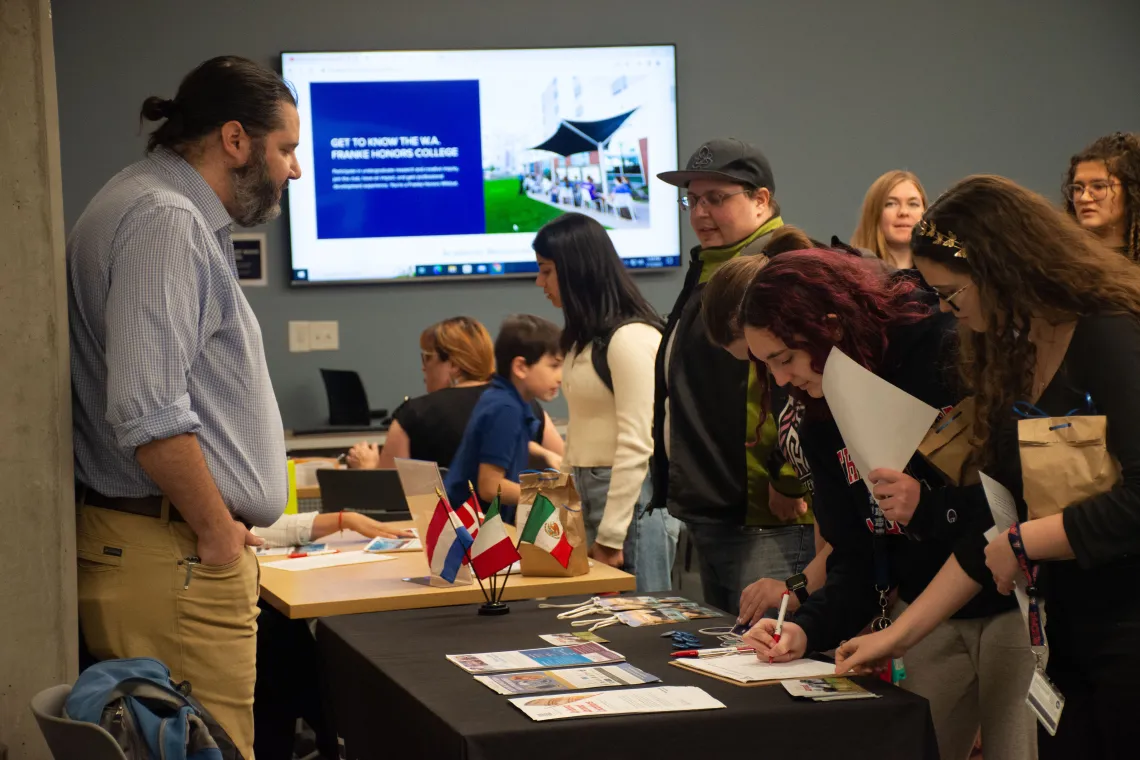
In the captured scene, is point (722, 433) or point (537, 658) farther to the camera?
point (722, 433)

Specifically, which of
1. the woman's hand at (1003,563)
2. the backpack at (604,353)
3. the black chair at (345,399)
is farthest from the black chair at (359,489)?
the woman's hand at (1003,563)

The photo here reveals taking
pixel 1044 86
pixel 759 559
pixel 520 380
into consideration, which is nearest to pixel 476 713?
pixel 759 559

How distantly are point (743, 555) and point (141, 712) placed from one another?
1553 millimetres

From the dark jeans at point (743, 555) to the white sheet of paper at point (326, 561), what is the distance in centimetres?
90

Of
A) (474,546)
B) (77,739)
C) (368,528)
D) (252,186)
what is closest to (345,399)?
(368,528)

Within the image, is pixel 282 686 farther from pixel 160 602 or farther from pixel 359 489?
pixel 160 602

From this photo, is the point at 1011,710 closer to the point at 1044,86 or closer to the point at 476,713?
the point at 476,713

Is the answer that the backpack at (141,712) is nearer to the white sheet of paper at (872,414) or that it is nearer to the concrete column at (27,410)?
the concrete column at (27,410)

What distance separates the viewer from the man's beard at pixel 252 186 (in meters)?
2.41

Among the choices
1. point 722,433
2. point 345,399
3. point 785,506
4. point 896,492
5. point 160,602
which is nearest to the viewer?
point 896,492

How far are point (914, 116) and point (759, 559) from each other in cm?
424

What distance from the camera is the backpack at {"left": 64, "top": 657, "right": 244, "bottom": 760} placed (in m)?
1.82

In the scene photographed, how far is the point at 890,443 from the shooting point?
195 cm

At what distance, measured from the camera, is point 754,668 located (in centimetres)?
206
